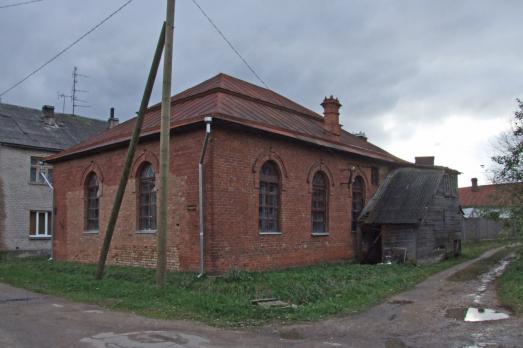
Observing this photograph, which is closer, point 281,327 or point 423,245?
point 281,327

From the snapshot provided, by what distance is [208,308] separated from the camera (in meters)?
10.2

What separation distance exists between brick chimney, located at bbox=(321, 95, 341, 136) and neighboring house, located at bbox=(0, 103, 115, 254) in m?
15.0

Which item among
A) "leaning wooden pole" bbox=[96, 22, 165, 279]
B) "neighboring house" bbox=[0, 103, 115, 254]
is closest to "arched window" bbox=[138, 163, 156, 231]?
"leaning wooden pole" bbox=[96, 22, 165, 279]

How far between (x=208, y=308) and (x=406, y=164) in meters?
14.7

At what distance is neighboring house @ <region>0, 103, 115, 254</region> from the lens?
2573 cm

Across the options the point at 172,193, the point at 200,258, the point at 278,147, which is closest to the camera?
the point at 200,258

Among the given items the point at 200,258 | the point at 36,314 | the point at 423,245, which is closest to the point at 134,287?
the point at 200,258

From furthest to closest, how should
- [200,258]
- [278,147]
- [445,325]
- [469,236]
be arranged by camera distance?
[469,236] < [278,147] < [200,258] < [445,325]

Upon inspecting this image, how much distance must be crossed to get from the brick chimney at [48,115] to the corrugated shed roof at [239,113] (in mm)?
12322

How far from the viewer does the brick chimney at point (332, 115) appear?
20.0 m

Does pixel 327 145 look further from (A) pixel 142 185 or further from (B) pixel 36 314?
(B) pixel 36 314

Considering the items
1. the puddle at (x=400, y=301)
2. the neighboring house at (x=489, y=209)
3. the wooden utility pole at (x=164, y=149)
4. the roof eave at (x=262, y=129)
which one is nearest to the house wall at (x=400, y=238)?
the neighboring house at (x=489, y=209)

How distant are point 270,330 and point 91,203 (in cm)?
1184

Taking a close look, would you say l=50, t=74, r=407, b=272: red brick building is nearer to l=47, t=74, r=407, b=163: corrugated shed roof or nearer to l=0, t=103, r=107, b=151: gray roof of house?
l=47, t=74, r=407, b=163: corrugated shed roof
